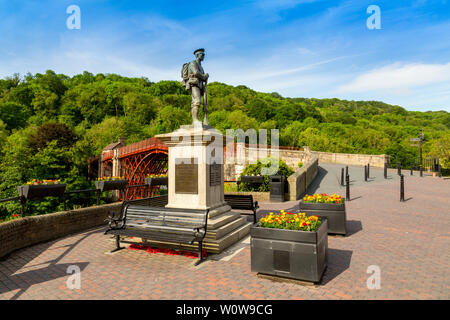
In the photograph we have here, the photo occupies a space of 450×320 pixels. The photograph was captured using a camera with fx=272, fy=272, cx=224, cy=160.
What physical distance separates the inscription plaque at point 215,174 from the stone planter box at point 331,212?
2.41 meters

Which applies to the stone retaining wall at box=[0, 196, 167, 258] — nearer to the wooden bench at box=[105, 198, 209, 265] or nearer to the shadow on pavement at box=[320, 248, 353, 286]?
the wooden bench at box=[105, 198, 209, 265]

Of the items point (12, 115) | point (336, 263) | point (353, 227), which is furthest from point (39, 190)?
point (12, 115)

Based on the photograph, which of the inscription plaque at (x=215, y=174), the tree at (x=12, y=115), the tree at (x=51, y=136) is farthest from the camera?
the tree at (x=12, y=115)

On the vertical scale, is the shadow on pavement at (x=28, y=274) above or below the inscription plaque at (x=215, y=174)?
below

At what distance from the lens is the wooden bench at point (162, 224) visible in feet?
19.2

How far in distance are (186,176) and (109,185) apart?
3958 mm

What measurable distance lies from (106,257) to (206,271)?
2396mm

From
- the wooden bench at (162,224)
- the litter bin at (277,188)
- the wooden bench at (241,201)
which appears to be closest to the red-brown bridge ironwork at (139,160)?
the litter bin at (277,188)

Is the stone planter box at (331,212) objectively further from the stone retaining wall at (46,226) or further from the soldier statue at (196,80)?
the stone retaining wall at (46,226)

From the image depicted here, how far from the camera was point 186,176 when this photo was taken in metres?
7.33

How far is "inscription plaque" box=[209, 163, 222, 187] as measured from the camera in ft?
24.2

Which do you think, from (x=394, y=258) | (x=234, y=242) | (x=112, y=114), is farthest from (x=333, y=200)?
(x=112, y=114)

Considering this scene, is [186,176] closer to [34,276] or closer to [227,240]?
[227,240]
